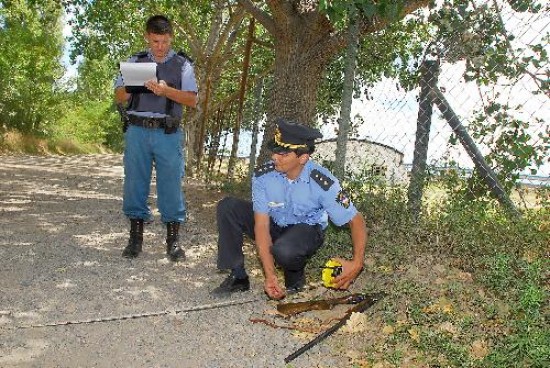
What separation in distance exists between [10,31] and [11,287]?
21635 millimetres

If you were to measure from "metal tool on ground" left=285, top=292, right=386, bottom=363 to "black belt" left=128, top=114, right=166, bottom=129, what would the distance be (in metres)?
2.17

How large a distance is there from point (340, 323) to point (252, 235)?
3.40 feet

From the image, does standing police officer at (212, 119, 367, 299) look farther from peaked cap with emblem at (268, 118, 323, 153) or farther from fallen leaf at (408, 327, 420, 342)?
fallen leaf at (408, 327, 420, 342)

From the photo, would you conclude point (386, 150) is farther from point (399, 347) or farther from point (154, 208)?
point (154, 208)

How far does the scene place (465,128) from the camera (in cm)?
482

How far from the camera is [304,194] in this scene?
13.4 feet

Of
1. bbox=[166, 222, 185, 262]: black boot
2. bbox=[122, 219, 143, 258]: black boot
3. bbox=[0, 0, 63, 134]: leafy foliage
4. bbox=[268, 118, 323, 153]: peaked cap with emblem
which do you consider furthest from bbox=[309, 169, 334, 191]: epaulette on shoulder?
bbox=[0, 0, 63, 134]: leafy foliage

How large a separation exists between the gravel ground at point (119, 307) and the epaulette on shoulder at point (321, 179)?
3.14 feet

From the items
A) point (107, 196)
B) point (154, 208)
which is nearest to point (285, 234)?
point (154, 208)

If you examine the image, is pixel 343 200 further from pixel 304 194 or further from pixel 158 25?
pixel 158 25

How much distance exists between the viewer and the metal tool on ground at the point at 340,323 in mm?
3365

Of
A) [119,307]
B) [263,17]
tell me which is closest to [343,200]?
[119,307]

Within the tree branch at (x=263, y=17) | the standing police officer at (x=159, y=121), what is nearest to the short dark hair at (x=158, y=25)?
the standing police officer at (x=159, y=121)

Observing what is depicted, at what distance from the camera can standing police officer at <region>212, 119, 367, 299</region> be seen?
3869mm
